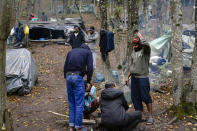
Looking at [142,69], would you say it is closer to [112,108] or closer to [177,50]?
[177,50]

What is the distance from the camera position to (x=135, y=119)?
526 centimetres

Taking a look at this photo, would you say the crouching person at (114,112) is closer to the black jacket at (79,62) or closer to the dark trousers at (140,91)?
the black jacket at (79,62)

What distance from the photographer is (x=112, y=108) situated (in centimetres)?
499

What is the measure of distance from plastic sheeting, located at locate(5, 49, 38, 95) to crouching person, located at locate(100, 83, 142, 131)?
4.33m

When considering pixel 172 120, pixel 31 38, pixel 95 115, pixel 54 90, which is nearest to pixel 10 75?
pixel 54 90

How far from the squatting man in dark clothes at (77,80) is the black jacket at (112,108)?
503mm

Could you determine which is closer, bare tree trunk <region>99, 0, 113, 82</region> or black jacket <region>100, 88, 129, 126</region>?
black jacket <region>100, 88, 129, 126</region>

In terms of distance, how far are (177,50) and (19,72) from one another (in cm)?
536

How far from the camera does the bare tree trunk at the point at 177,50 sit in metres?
6.04

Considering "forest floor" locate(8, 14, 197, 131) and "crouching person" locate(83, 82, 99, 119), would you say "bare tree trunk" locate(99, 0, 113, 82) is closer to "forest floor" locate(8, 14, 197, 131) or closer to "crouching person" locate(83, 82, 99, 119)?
"forest floor" locate(8, 14, 197, 131)

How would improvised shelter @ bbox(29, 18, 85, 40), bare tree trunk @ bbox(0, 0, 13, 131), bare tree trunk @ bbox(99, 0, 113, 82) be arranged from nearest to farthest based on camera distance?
bare tree trunk @ bbox(0, 0, 13, 131), bare tree trunk @ bbox(99, 0, 113, 82), improvised shelter @ bbox(29, 18, 85, 40)

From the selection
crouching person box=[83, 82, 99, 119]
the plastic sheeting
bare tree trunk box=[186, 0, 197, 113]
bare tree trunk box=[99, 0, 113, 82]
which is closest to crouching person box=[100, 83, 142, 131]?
crouching person box=[83, 82, 99, 119]

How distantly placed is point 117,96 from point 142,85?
3.51 feet

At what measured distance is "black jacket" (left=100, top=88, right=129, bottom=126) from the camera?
495cm
